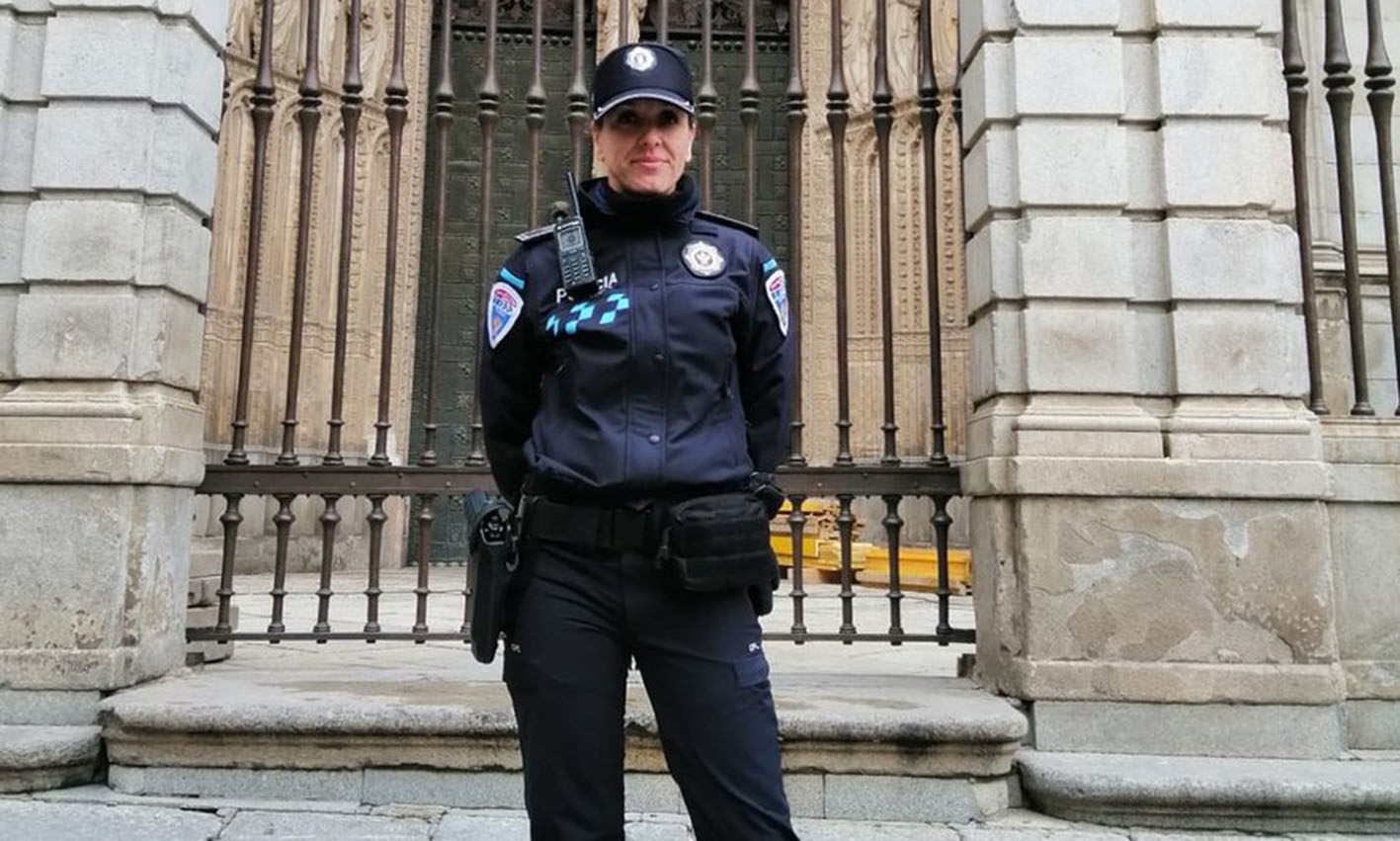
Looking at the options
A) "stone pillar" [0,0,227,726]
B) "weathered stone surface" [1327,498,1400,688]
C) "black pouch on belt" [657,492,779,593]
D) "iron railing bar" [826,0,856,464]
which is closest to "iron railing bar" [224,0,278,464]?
"stone pillar" [0,0,227,726]

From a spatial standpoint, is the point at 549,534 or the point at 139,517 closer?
the point at 549,534

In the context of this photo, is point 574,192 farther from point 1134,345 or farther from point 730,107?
point 730,107

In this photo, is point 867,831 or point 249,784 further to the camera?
point 249,784

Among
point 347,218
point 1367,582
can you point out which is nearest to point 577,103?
point 347,218

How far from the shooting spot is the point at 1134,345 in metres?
4.24

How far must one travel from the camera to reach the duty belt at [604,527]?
2039mm

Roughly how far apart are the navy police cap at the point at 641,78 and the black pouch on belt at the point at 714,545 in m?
0.85

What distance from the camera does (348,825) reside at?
139 inches

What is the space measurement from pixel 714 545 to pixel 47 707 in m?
3.41

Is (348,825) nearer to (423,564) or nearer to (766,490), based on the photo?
(423,564)

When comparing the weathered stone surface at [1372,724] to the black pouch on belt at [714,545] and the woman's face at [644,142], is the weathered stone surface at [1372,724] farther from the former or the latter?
the woman's face at [644,142]

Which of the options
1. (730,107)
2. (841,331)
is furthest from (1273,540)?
(730,107)

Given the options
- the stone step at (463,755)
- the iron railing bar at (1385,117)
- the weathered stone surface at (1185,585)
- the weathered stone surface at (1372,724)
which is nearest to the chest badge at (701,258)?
the stone step at (463,755)

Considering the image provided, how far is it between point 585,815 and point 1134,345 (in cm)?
323
